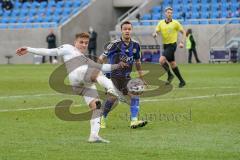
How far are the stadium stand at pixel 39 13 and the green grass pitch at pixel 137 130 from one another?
91.9ft

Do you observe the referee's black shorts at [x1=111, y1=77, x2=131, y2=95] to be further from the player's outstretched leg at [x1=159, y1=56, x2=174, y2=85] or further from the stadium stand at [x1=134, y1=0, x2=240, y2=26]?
the stadium stand at [x1=134, y1=0, x2=240, y2=26]

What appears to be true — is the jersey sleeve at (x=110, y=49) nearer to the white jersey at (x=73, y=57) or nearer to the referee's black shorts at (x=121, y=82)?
the referee's black shorts at (x=121, y=82)

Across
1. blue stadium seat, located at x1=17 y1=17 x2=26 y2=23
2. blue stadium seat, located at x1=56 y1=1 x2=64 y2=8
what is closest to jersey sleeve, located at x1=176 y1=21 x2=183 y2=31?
blue stadium seat, located at x1=56 y1=1 x2=64 y2=8

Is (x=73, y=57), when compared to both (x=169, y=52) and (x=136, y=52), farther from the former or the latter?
(x=169, y=52)

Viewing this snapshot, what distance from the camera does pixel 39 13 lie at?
160 feet

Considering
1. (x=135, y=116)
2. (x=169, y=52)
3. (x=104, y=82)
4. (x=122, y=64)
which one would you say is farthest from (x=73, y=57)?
(x=169, y=52)

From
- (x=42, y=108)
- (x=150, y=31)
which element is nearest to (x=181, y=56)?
(x=150, y=31)

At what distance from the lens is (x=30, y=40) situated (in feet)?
155

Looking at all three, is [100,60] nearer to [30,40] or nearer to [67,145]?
[67,145]

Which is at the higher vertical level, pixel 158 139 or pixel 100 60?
pixel 100 60

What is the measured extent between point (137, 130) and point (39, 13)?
3773 cm

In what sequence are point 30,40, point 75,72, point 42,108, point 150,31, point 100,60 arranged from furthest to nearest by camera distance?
point 30,40
point 150,31
point 42,108
point 100,60
point 75,72

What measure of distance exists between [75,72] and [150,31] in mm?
32776

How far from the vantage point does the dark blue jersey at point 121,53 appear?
12781mm
